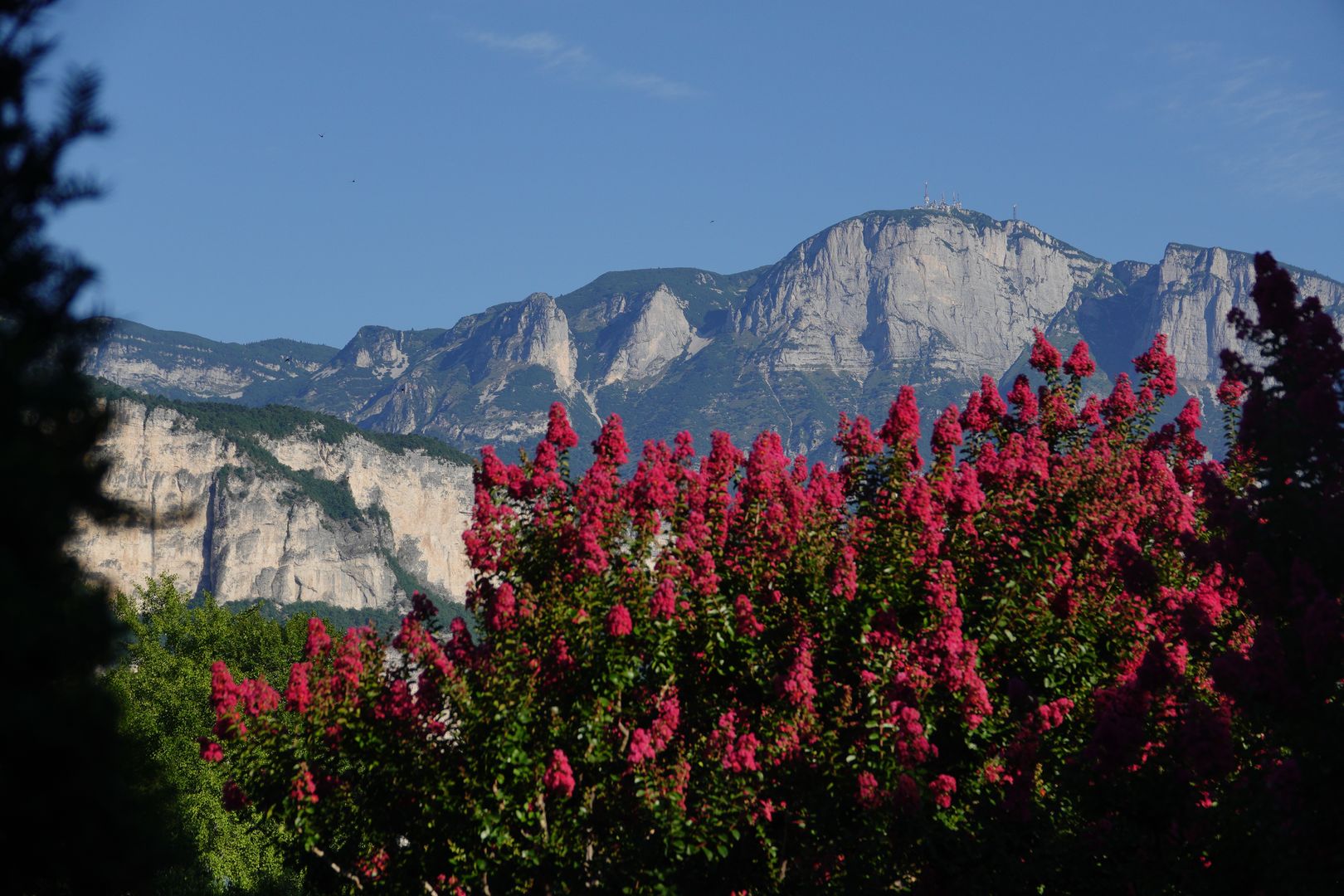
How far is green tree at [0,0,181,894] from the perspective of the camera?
202 inches

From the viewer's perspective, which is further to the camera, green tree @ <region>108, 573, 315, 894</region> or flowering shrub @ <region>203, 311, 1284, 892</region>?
green tree @ <region>108, 573, 315, 894</region>

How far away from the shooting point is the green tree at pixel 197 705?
30.9 meters

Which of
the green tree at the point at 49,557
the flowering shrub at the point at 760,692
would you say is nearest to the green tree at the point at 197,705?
the flowering shrub at the point at 760,692

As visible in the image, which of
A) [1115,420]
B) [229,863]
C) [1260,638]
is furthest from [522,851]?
[229,863]

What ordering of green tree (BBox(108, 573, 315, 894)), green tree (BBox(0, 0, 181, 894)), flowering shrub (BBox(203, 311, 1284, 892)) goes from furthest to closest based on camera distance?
green tree (BBox(108, 573, 315, 894))
flowering shrub (BBox(203, 311, 1284, 892))
green tree (BBox(0, 0, 181, 894))

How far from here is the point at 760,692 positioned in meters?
14.0

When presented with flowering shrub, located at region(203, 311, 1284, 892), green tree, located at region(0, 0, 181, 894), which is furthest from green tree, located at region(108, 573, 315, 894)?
green tree, located at region(0, 0, 181, 894)

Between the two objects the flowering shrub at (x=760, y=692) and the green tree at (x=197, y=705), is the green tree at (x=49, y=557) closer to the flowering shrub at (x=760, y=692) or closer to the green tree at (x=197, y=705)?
the flowering shrub at (x=760, y=692)

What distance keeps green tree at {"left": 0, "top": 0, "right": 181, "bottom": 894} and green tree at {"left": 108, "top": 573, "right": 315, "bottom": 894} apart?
16319 millimetres

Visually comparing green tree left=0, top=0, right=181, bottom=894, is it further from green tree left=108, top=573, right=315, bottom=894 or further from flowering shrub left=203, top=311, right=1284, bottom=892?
green tree left=108, top=573, right=315, bottom=894

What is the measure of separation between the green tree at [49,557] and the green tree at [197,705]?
16.3 metres

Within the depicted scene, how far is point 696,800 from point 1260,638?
6.06 meters

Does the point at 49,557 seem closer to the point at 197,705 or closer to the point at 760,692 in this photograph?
the point at 760,692

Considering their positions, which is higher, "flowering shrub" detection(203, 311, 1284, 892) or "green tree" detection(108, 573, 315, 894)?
"flowering shrub" detection(203, 311, 1284, 892)
